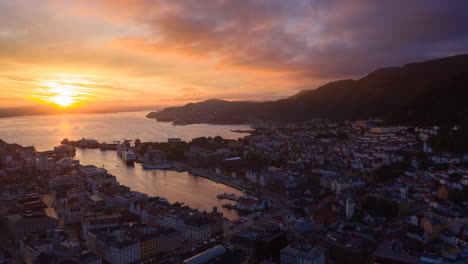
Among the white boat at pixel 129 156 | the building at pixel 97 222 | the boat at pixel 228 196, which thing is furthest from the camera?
the white boat at pixel 129 156

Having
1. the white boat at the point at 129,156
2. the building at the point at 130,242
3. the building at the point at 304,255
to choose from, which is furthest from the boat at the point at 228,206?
the white boat at the point at 129,156

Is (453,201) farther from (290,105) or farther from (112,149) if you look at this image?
(290,105)

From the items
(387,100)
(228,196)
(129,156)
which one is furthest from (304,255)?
(387,100)

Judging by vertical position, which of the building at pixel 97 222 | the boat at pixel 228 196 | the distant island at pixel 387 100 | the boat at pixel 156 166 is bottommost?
the boat at pixel 228 196

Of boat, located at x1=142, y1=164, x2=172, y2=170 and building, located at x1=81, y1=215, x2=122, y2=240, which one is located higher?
building, located at x1=81, y1=215, x2=122, y2=240

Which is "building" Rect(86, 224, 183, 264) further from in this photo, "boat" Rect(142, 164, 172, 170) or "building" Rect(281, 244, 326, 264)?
"boat" Rect(142, 164, 172, 170)

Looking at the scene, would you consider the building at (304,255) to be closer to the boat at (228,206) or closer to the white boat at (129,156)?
the boat at (228,206)

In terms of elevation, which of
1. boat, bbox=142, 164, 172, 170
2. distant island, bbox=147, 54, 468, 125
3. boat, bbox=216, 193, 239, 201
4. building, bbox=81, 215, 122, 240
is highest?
distant island, bbox=147, 54, 468, 125

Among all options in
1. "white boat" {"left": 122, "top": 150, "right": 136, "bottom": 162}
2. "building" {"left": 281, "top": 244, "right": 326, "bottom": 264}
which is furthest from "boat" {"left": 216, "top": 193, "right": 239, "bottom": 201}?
"white boat" {"left": 122, "top": 150, "right": 136, "bottom": 162}
